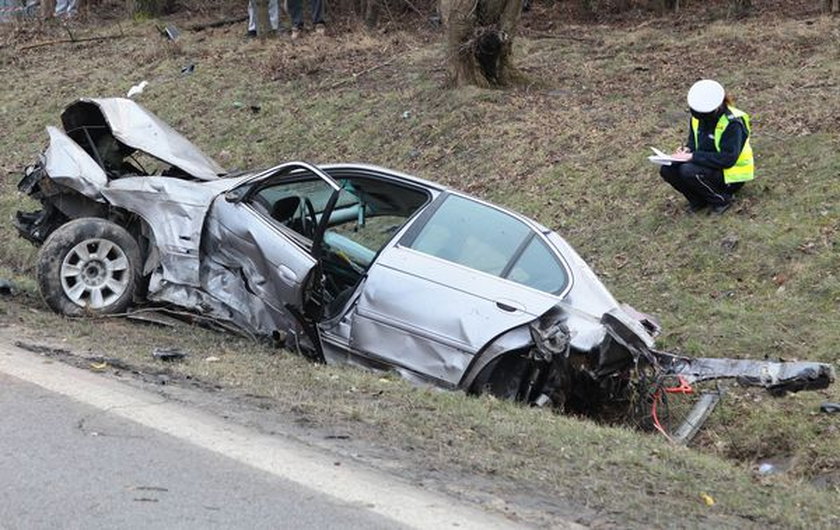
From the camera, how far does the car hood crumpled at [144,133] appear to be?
839 centimetres

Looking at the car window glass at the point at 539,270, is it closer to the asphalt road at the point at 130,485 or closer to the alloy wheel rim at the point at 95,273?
the asphalt road at the point at 130,485

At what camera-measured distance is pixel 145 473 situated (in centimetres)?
490

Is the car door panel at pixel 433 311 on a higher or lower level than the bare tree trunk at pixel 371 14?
lower

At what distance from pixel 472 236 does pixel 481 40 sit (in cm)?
771

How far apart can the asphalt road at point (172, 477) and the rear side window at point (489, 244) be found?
2.22 m

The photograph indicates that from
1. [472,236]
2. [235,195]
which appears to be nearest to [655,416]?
[472,236]

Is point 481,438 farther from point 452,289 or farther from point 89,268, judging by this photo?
point 89,268

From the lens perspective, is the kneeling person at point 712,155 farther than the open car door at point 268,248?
Yes

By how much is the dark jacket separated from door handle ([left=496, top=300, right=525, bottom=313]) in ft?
13.2

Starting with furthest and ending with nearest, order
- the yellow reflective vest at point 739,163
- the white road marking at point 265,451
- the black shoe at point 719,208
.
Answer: the black shoe at point 719,208 → the yellow reflective vest at point 739,163 → the white road marking at point 265,451

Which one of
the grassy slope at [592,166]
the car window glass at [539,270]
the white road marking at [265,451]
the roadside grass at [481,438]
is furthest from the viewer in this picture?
the car window glass at [539,270]

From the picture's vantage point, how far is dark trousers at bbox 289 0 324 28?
20.6 m

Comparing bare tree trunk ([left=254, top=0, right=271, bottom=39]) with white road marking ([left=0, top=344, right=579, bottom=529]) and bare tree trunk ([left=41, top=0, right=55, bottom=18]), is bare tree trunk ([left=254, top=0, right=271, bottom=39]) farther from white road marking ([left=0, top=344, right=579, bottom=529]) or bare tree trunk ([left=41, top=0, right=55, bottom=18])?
white road marking ([left=0, top=344, right=579, bottom=529])

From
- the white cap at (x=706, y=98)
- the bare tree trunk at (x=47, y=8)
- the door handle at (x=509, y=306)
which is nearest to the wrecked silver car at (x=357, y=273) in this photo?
the door handle at (x=509, y=306)
